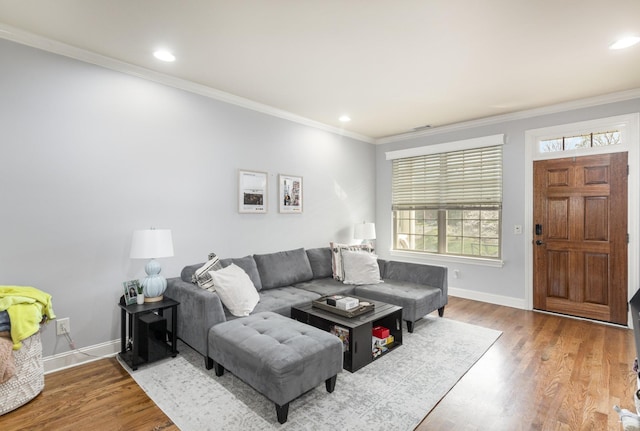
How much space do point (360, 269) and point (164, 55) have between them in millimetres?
3035

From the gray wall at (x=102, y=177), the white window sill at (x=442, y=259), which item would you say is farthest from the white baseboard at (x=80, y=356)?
the white window sill at (x=442, y=259)

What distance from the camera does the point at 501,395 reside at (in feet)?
7.43

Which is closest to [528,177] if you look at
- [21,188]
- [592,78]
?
[592,78]

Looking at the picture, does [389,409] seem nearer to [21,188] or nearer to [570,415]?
[570,415]

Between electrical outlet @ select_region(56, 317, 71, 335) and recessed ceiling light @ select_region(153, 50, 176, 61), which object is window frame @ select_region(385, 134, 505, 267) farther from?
electrical outlet @ select_region(56, 317, 71, 335)

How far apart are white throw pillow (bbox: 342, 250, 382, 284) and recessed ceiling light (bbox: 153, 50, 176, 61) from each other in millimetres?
2837

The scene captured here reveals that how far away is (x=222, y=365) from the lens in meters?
2.37

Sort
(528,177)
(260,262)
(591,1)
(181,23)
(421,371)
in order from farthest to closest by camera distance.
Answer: (528,177)
(260,262)
(421,371)
(181,23)
(591,1)

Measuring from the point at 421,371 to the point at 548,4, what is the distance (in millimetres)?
2775

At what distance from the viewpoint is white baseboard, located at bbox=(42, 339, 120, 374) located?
2539 millimetres

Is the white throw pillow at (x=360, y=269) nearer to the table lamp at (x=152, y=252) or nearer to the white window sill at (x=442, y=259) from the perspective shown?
the white window sill at (x=442, y=259)

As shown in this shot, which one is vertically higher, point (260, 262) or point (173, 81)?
point (173, 81)

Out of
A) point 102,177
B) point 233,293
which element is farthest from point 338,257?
point 102,177

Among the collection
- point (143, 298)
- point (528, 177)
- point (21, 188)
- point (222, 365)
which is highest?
point (528, 177)
